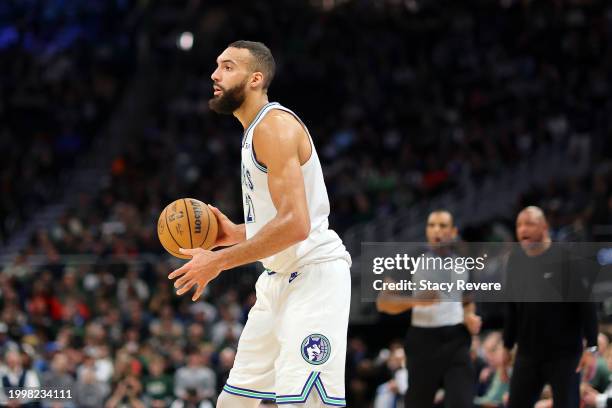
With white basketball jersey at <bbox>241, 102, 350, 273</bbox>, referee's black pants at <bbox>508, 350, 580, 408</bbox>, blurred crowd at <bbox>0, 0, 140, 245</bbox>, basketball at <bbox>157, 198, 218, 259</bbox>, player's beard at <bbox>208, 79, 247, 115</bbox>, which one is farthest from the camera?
blurred crowd at <bbox>0, 0, 140, 245</bbox>

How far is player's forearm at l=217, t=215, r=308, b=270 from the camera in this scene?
4691 mm

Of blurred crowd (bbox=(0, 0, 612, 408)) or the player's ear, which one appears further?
blurred crowd (bbox=(0, 0, 612, 408))

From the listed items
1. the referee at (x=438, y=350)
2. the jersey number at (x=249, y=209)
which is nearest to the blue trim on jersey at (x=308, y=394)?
the jersey number at (x=249, y=209)

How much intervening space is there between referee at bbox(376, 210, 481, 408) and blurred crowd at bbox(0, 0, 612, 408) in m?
2.97

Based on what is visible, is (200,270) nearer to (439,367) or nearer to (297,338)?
(297,338)

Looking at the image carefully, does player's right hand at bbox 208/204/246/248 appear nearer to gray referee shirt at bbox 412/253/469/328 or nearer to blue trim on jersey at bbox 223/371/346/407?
blue trim on jersey at bbox 223/371/346/407

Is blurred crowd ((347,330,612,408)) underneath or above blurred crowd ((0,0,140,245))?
underneath

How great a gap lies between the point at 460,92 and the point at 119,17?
8.35 meters

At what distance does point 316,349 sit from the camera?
485 cm

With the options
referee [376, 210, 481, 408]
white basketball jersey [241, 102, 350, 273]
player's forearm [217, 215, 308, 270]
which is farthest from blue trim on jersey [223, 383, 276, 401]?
referee [376, 210, 481, 408]

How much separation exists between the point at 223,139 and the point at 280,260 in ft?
49.6

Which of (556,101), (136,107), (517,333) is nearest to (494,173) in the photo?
(556,101)

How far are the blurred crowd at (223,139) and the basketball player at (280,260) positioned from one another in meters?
5.57

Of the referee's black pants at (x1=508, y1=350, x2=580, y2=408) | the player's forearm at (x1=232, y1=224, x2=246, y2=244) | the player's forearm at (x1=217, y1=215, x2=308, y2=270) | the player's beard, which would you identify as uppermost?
the player's beard
